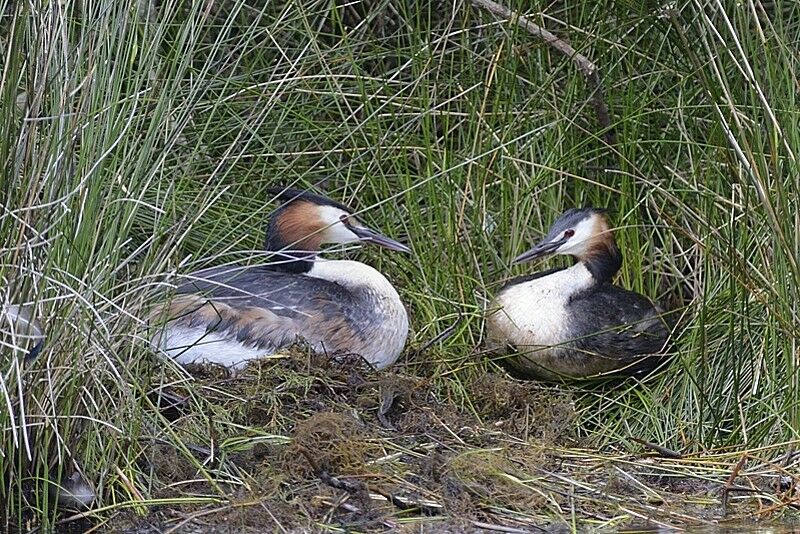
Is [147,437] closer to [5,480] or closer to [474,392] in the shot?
[5,480]

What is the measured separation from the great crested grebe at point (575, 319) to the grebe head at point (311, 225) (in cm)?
58

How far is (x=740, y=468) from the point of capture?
4270mm

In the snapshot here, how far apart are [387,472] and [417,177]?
2.35 m

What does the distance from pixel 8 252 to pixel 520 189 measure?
3.18 metres

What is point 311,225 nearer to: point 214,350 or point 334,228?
point 334,228

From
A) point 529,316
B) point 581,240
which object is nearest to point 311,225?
point 529,316

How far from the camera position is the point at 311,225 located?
587 centimetres

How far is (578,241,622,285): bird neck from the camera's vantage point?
20.0ft

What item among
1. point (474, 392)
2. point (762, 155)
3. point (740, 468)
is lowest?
point (474, 392)

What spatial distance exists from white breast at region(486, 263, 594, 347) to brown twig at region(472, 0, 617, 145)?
760mm

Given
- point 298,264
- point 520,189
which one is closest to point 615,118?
point 520,189

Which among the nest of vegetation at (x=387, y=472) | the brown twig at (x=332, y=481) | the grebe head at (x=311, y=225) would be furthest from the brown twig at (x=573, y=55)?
the brown twig at (x=332, y=481)

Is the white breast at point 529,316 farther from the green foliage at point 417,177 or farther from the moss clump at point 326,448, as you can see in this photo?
the moss clump at point 326,448

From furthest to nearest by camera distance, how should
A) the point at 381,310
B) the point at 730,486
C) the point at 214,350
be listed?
the point at 381,310
the point at 214,350
the point at 730,486
